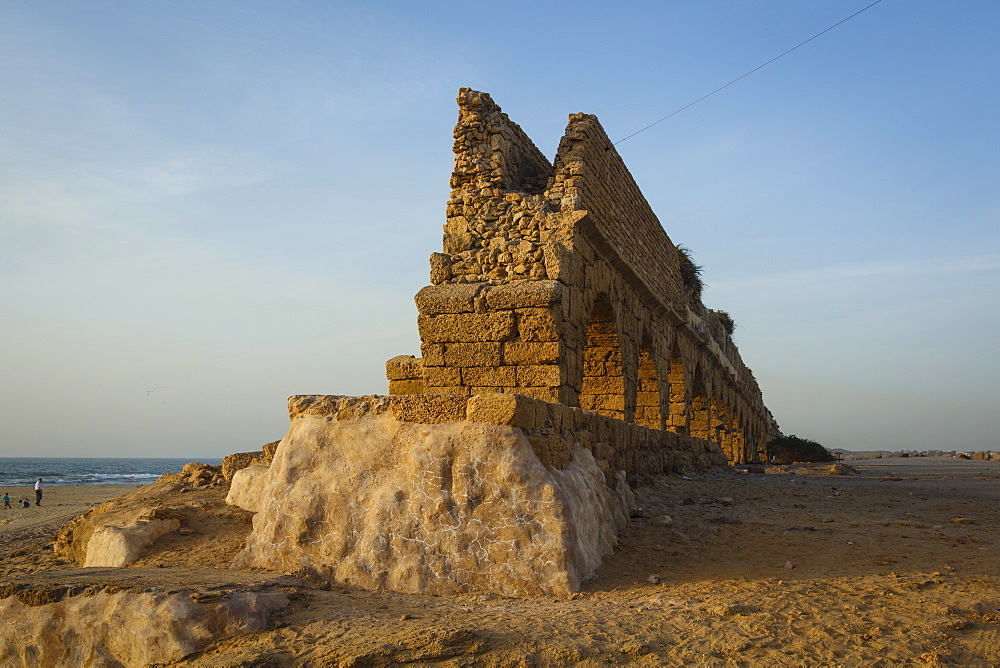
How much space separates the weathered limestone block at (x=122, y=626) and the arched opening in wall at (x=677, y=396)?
13.7 m

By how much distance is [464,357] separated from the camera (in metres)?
7.93

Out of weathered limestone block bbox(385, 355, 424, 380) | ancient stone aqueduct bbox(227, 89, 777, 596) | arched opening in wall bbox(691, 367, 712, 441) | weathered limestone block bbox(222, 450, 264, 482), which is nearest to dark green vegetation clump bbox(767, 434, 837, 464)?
arched opening in wall bbox(691, 367, 712, 441)

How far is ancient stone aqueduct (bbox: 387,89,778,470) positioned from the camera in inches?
311

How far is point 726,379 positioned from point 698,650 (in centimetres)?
2287

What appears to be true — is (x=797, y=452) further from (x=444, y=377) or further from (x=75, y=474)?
(x=75, y=474)

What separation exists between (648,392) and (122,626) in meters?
11.7

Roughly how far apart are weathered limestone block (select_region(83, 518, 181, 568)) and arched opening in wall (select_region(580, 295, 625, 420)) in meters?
7.30

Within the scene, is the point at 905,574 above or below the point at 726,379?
below

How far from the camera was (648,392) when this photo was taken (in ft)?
45.8

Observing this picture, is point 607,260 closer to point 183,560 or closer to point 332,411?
point 332,411

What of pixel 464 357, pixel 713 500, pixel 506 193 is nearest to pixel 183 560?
pixel 464 357

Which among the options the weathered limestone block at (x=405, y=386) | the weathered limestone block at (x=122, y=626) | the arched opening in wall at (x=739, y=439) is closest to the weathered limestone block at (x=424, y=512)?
the weathered limestone block at (x=122, y=626)

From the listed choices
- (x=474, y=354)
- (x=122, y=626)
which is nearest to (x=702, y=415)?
(x=474, y=354)

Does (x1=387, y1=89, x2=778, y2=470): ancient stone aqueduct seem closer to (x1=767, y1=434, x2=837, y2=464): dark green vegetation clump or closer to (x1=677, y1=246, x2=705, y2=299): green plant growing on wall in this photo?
(x1=677, y1=246, x2=705, y2=299): green plant growing on wall
